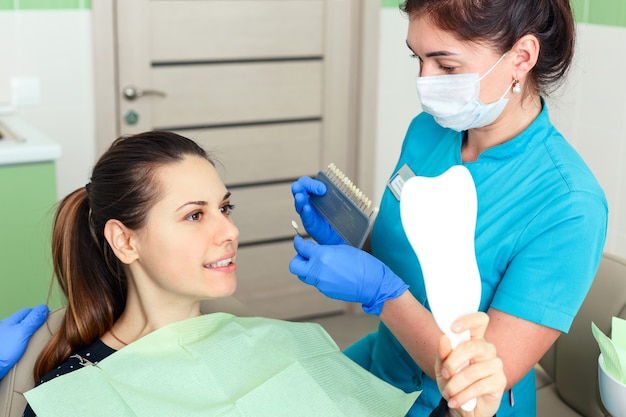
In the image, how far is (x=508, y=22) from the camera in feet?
4.68

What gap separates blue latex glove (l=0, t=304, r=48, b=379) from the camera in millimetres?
1600

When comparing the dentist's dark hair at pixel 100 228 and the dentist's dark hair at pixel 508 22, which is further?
the dentist's dark hair at pixel 100 228

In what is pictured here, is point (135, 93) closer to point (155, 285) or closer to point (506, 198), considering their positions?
point (155, 285)

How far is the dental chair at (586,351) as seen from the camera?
1.70m

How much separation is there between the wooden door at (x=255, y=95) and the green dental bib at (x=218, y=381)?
1.48m

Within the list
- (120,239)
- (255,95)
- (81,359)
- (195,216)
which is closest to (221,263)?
(195,216)

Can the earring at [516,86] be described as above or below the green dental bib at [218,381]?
above

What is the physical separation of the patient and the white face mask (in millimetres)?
439

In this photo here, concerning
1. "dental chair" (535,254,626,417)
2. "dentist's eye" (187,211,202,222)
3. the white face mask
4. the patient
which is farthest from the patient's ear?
"dental chair" (535,254,626,417)

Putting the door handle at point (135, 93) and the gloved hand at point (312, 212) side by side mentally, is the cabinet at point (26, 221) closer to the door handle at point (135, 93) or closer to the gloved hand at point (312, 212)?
the door handle at point (135, 93)

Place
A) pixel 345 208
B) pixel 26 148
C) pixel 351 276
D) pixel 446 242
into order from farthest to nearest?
pixel 26 148, pixel 345 208, pixel 351 276, pixel 446 242

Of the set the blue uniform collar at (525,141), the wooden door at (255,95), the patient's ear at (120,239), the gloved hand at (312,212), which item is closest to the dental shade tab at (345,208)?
the gloved hand at (312,212)

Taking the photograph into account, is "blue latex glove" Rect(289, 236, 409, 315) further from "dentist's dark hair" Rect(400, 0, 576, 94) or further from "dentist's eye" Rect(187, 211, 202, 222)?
"dentist's dark hair" Rect(400, 0, 576, 94)

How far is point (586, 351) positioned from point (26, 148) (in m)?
1.52
